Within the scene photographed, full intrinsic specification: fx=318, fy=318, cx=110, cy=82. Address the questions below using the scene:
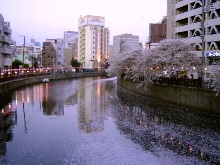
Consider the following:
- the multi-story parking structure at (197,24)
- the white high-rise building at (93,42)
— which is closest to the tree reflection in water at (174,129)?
the multi-story parking structure at (197,24)

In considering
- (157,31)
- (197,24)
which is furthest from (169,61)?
(157,31)

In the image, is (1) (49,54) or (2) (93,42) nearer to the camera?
(1) (49,54)

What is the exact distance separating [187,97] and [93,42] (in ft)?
462

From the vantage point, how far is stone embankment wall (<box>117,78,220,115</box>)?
28047 mm

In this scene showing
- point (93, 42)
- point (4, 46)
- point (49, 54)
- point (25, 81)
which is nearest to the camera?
point (25, 81)

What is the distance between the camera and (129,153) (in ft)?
52.0

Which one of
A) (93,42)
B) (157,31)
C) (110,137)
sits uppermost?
(93,42)

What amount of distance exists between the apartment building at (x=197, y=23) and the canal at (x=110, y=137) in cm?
2311

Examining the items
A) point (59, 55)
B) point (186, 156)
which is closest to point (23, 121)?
point (186, 156)

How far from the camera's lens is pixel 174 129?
22.6 metres

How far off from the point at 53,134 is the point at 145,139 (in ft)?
19.4

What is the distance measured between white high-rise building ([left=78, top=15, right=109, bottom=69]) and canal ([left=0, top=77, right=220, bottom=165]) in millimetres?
141420

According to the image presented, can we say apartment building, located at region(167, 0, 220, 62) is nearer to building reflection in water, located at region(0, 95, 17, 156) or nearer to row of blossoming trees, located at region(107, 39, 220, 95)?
row of blossoming trees, located at region(107, 39, 220, 95)

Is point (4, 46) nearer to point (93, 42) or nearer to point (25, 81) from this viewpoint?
point (25, 81)
